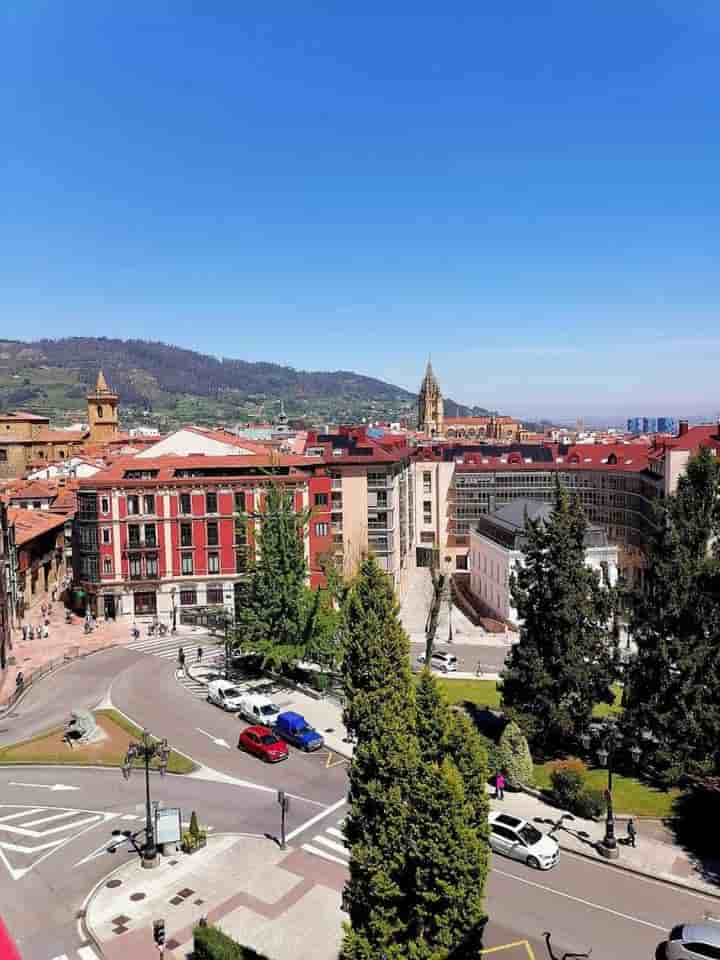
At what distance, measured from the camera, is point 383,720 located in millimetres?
23953

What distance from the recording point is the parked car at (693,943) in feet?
69.1

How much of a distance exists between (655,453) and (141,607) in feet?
194

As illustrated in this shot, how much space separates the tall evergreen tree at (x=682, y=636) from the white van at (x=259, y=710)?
19425mm

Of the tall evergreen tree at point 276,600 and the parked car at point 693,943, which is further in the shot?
the tall evergreen tree at point 276,600

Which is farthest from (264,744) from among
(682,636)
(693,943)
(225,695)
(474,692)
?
(693,943)

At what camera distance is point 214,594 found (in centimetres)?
6944

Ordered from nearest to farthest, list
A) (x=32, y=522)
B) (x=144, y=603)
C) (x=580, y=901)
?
1. (x=580, y=901)
2. (x=144, y=603)
3. (x=32, y=522)

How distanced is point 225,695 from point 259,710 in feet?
13.0

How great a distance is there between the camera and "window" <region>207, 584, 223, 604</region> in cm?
6931

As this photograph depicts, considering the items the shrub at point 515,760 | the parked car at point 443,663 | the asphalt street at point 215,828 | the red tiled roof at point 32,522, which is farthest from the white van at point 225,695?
the red tiled roof at point 32,522

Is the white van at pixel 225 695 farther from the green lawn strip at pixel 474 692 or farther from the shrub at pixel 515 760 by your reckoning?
the shrub at pixel 515 760

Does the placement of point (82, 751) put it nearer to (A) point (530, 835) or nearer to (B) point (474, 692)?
(A) point (530, 835)

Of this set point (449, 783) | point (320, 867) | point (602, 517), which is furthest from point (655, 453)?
point (449, 783)

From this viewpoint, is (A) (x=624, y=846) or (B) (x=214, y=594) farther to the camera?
(B) (x=214, y=594)
